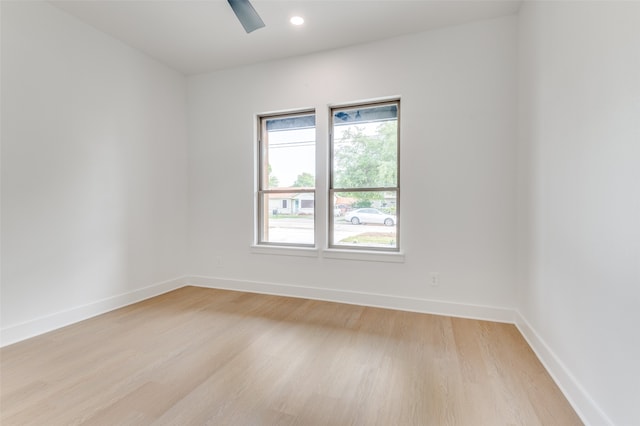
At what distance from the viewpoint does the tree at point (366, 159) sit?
3113mm

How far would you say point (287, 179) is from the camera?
3.59m

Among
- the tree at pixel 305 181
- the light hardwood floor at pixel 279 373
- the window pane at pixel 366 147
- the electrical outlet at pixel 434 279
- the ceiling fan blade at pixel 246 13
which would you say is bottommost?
the light hardwood floor at pixel 279 373

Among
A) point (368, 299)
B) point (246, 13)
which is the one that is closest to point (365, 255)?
point (368, 299)

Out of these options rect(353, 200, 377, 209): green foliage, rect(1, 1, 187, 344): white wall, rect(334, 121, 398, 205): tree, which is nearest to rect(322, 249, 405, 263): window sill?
rect(353, 200, 377, 209): green foliage

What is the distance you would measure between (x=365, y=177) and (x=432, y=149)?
755 millimetres

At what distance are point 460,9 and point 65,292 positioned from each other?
4471 mm

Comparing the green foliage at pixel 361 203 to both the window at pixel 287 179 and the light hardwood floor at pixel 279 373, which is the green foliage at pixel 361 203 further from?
the light hardwood floor at pixel 279 373

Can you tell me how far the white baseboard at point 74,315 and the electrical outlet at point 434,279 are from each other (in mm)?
3202

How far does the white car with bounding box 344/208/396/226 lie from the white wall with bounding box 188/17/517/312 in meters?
0.21

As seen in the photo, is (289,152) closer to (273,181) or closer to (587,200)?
(273,181)

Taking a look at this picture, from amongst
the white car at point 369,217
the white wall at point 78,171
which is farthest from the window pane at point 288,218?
the white wall at point 78,171

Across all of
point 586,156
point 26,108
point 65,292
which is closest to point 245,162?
point 26,108

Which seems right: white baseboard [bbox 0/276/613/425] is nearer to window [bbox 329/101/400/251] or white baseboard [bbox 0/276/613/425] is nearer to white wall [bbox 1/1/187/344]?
white wall [bbox 1/1/187/344]

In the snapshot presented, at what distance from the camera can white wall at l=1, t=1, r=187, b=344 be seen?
2314 mm
